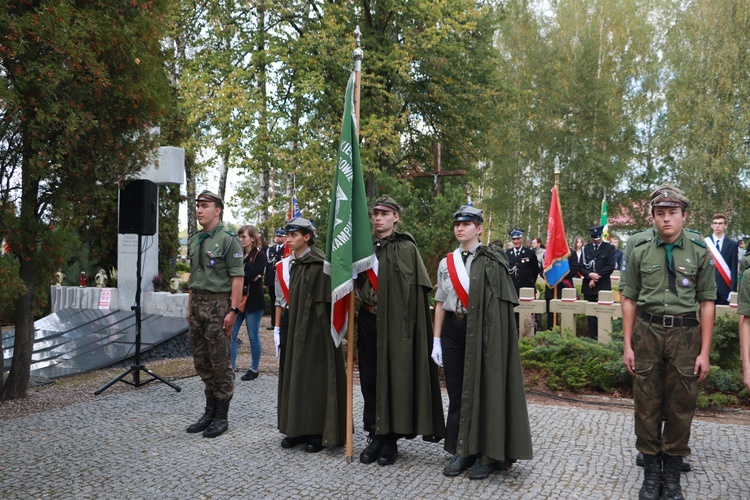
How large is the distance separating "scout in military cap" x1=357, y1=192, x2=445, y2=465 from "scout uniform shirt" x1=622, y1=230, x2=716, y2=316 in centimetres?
164

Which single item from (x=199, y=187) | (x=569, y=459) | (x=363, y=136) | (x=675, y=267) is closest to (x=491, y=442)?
(x=569, y=459)

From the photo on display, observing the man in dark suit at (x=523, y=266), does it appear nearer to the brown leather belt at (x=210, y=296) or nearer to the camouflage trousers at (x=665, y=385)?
the brown leather belt at (x=210, y=296)

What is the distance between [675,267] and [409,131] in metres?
18.6

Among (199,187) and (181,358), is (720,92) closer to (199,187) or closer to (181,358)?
(181,358)

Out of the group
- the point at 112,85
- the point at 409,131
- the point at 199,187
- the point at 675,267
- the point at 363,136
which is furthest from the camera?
the point at 199,187

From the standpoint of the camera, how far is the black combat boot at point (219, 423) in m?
5.96

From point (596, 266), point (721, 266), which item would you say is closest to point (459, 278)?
point (721, 266)

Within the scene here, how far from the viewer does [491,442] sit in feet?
15.2

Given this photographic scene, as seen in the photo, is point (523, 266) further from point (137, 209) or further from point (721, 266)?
point (137, 209)

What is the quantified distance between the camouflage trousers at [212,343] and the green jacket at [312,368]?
0.72 metres

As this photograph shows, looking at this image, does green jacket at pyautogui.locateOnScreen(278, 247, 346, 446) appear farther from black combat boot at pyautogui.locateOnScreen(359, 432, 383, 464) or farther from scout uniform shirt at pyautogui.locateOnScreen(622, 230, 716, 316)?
scout uniform shirt at pyautogui.locateOnScreen(622, 230, 716, 316)

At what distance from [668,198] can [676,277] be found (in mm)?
561

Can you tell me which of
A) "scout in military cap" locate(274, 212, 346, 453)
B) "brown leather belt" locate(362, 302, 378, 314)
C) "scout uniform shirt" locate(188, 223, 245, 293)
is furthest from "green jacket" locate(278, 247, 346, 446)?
"scout uniform shirt" locate(188, 223, 245, 293)

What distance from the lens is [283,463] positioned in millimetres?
5168
